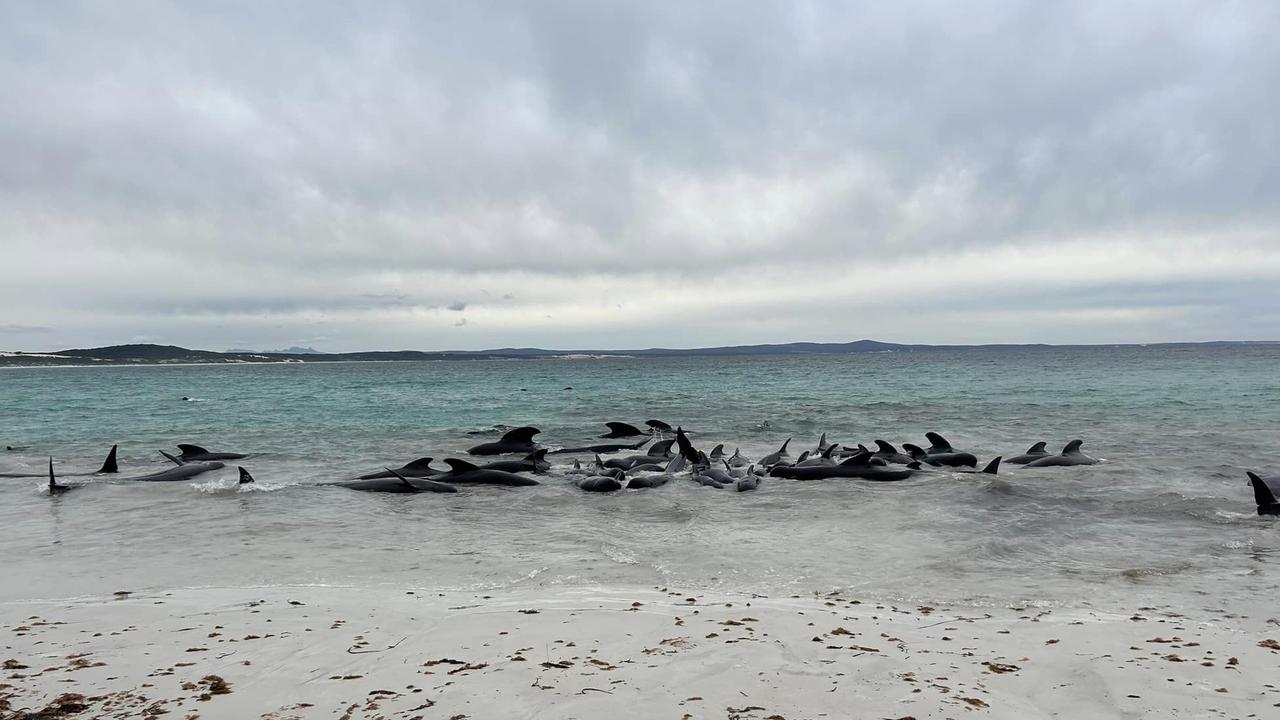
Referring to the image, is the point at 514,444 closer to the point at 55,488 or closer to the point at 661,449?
the point at 661,449

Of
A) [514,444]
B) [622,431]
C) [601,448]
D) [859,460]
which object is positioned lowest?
[601,448]

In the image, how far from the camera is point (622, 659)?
581 centimetres

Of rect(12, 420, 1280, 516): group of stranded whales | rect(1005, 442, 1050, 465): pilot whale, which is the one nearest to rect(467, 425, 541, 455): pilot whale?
rect(12, 420, 1280, 516): group of stranded whales

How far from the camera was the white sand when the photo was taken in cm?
501

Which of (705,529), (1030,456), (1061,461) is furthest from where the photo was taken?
(1030,456)

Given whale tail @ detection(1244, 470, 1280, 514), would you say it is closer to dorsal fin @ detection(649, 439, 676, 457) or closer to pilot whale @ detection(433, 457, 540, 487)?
dorsal fin @ detection(649, 439, 676, 457)

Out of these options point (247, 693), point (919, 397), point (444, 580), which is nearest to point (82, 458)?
point (444, 580)

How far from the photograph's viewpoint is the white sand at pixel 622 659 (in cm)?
501

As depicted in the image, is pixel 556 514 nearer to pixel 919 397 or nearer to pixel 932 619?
pixel 932 619

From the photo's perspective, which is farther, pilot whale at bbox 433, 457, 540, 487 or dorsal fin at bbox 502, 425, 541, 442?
dorsal fin at bbox 502, 425, 541, 442

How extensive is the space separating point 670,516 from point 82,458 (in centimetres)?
1796

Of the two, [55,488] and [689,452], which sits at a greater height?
[689,452]

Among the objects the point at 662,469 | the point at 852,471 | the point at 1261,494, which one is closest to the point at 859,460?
the point at 852,471

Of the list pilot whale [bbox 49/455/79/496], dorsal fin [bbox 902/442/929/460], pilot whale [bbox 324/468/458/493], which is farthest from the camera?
dorsal fin [bbox 902/442/929/460]
